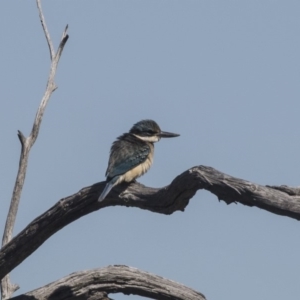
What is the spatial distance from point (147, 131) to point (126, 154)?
746 millimetres

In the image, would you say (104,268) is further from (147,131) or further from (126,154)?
(147,131)

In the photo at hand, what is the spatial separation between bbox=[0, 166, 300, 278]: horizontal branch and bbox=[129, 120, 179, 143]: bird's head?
1.94 metres

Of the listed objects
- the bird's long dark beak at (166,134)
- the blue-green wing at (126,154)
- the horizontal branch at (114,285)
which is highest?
the bird's long dark beak at (166,134)

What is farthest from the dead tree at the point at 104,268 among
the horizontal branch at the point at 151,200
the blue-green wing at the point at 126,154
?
the blue-green wing at the point at 126,154

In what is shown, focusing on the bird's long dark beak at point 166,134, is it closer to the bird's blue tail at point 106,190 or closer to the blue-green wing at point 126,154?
the blue-green wing at point 126,154

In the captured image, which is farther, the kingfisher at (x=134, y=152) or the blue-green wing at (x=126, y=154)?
the blue-green wing at (x=126, y=154)

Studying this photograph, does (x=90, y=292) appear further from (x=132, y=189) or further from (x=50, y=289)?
(x=132, y=189)

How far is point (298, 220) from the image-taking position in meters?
6.37

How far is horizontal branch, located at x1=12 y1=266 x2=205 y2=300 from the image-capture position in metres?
7.10

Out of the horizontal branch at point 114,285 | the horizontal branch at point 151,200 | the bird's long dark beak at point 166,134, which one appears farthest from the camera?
the bird's long dark beak at point 166,134

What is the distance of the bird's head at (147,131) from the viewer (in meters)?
9.57

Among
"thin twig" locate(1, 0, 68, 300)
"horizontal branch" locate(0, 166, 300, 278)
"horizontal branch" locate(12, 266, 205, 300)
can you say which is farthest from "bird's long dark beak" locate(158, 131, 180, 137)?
"horizontal branch" locate(12, 266, 205, 300)

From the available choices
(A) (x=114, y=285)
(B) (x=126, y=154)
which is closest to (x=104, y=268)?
(A) (x=114, y=285)

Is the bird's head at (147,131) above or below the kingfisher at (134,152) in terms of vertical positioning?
above
